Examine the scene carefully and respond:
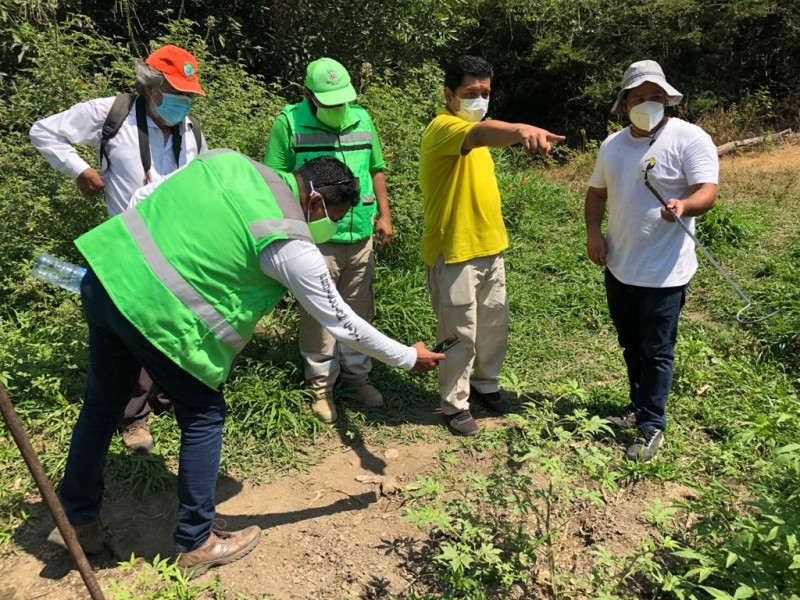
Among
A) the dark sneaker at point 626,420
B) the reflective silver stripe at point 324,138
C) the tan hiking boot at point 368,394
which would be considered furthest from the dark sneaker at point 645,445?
the reflective silver stripe at point 324,138

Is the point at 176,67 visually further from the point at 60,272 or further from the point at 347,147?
the point at 60,272

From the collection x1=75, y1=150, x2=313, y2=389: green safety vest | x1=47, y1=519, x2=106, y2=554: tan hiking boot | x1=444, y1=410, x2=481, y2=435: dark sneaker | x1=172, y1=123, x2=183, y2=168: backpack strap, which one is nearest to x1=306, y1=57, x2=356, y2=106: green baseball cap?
x1=172, y1=123, x2=183, y2=168: backpack strap

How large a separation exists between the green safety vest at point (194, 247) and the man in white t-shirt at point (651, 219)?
1680 millimetres

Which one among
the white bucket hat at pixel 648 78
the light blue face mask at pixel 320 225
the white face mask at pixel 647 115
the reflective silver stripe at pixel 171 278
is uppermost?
the white bucket hat at pixel 648 78

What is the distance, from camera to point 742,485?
2.94 m

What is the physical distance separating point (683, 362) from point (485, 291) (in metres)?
1.43

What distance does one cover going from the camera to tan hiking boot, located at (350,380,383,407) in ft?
12.3

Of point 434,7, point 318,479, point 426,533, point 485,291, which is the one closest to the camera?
point 426,533

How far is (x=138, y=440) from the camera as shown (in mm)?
3199

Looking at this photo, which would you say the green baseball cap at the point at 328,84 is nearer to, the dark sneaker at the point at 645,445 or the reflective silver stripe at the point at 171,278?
the reflective silver stripe at the point at 171,278

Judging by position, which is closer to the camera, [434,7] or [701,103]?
[434,7]

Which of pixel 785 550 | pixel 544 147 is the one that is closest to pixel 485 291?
pixel 544 147

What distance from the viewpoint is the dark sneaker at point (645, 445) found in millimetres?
3109

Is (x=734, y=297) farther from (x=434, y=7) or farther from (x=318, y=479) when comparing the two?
(x=434, y=7)
